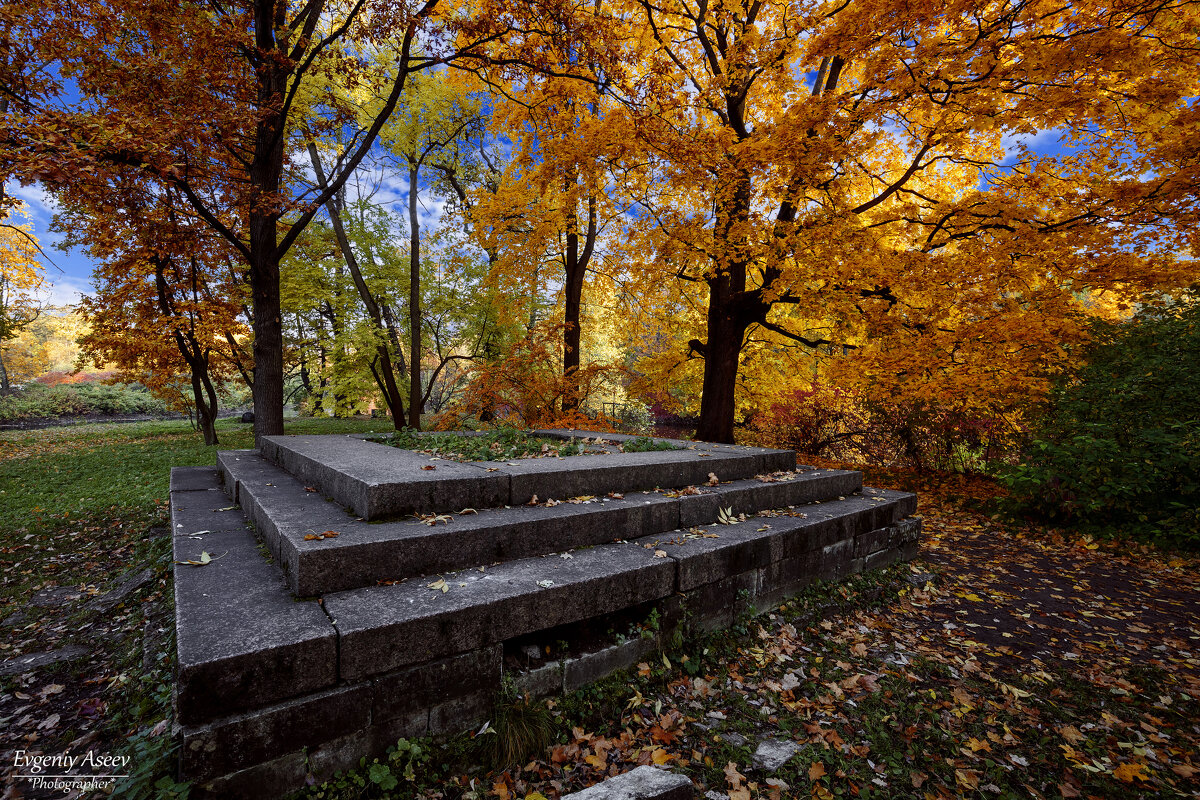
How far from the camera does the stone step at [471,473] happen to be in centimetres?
333

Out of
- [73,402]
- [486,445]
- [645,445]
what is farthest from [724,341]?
[73,402]

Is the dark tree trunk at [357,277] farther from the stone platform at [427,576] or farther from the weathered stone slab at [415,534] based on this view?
the weathered stone slab at [415,534]

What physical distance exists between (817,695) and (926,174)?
10870mm

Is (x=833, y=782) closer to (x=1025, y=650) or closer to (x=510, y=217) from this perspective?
(x=1025, y=650)

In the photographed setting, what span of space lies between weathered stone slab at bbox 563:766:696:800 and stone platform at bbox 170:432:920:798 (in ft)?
2.45

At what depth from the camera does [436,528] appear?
3043 mm

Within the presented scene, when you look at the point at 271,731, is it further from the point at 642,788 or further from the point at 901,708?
the point at 901,708

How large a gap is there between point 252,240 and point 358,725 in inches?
317

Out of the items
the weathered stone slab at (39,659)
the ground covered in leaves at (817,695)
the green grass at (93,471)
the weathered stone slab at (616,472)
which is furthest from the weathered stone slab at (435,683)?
the green grass at (93,471)

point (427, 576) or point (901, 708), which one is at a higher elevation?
point (427, 576)

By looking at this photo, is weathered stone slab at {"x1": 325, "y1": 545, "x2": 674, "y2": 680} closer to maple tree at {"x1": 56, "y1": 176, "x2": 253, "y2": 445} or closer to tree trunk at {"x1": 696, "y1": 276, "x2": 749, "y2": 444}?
tree trunk at {"x1": 696, "y1": 276, "x2": 749, "y2": 444}

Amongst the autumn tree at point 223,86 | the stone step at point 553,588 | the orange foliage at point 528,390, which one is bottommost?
the stone step at point 553,588

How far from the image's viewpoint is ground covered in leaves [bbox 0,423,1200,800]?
7.70 feet

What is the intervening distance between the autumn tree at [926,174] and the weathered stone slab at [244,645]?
8.43m
